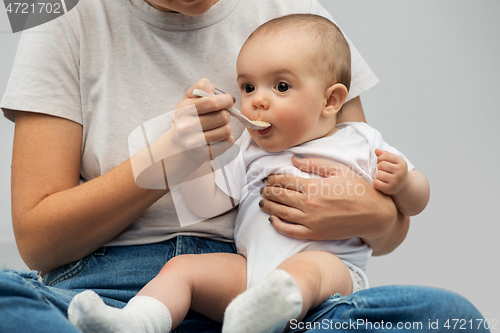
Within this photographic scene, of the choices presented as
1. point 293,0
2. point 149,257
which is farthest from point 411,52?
point 149,257

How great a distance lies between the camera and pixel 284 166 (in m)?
1.04

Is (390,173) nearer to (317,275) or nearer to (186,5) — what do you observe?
(317,275)

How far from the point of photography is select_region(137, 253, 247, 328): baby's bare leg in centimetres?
81

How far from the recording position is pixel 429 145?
188cm

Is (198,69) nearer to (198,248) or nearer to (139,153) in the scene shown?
(139,153)

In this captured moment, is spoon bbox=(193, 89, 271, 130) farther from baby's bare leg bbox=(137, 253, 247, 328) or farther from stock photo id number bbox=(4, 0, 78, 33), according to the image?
stock photo id number bbox=(4, 0, 78, 33)

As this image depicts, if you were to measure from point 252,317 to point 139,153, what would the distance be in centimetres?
45

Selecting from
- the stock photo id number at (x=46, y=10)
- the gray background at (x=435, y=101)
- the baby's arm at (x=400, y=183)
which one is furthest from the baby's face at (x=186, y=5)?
the gray background at (x=435, y=101)

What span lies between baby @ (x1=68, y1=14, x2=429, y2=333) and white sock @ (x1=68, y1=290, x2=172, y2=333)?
0.16 ft

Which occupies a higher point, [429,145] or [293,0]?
[293,0]

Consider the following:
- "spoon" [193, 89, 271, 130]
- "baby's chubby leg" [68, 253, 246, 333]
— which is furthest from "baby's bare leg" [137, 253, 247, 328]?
"spoon" [193, 89, 271, 130]

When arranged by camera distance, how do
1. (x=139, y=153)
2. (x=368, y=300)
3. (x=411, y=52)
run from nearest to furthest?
(x=368, y=300) → (x=139, y=153) → (x=411, y=52)

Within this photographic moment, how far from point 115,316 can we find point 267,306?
227mm

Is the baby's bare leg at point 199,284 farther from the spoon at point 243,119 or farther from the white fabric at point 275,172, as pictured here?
the spoon at point 243,119
